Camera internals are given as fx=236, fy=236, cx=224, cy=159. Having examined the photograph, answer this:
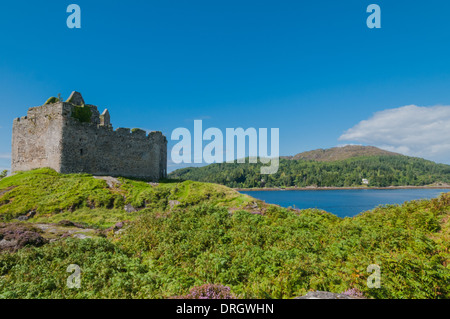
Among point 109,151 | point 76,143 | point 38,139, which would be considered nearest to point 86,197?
point 76,143

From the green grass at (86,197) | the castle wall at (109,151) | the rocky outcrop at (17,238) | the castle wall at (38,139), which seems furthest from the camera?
the castle wall at (109,151)

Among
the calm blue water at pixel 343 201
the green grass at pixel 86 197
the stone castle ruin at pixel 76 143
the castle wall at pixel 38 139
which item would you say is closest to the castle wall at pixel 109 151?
the stone castle ruin at pixel 76 143

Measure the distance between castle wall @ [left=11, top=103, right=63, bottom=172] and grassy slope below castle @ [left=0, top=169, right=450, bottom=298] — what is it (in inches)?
646

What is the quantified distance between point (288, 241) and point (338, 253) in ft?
7.47

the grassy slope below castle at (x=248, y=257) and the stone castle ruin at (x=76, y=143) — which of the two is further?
the stone castle ruin at (x=76, y=143)

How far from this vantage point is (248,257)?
30.0ft

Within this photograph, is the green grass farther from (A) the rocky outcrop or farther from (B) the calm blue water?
(B) the calm blue water

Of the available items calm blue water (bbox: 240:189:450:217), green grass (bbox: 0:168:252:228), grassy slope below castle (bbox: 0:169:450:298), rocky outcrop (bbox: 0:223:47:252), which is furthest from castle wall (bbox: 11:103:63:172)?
calm blue water (bbox: 240:189:450:217)

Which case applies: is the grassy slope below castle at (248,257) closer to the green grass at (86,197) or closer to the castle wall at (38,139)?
the green grass at (86,197)

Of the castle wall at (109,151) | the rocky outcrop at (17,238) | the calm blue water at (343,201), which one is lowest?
the calm blue water at (343,201)

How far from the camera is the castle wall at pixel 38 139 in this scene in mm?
28859

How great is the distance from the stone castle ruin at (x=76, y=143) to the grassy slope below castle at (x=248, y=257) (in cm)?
1453

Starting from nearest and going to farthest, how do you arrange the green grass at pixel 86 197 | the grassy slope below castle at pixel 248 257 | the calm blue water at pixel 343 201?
the grassy slope below castle at pixel 248 257 < the green grass at pixel 86 197 < the calm blue water at pixel 343 201
